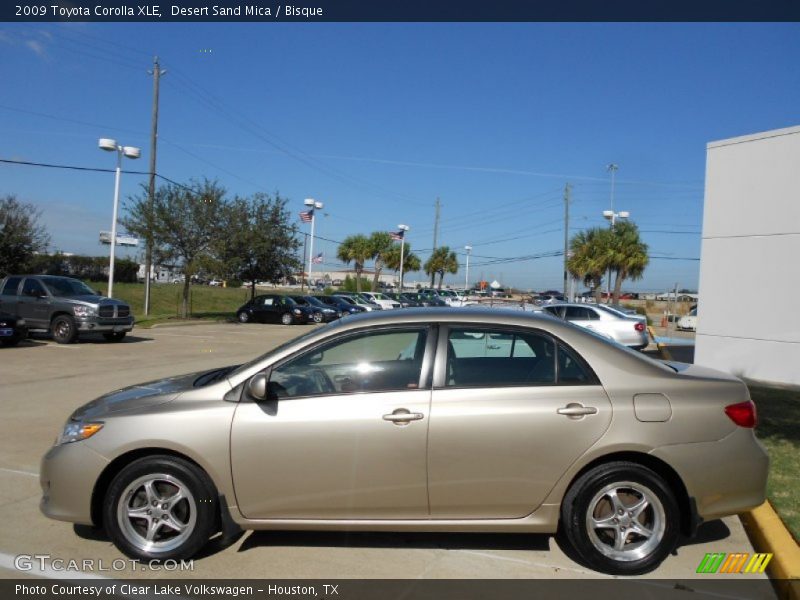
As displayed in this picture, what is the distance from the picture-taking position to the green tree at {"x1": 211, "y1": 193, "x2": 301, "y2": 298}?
3375 cm

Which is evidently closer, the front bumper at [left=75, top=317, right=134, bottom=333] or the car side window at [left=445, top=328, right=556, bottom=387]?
the car side window at [left=445, top=328, right=556, bottom=387]

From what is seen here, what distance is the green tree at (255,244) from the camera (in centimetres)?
3375

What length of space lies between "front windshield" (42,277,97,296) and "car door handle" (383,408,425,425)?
1747 cm

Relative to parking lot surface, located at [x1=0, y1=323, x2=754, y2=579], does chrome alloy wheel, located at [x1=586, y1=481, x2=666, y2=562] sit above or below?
above

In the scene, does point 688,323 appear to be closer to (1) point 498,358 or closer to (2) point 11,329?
(2) point 11,329

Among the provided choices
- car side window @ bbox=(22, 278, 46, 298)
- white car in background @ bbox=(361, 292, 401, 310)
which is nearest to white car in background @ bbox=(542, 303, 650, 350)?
car side window @ bbox=(22, 278, 46, 298)

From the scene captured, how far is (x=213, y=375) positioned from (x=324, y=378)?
99 centimetres

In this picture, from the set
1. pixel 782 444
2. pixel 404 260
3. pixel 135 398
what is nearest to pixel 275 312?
pixel 782 444

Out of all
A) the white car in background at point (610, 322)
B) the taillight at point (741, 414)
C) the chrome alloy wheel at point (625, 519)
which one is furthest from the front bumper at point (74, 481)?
the white car in background at point (610, 322)

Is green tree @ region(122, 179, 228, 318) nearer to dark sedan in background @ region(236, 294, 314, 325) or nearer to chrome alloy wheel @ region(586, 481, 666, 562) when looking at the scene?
dark sedan in background @ region(236, 294, 314, 325)

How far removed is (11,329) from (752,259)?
17136mm

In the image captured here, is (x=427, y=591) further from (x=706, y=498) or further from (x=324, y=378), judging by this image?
(x=706, y=498)

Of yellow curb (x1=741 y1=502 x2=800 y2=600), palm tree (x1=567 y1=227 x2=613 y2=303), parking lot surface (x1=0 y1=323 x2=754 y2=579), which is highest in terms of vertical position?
palm tree (x1=567 y1=227 x2=613 y2=303)

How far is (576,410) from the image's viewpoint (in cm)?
411
